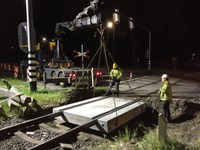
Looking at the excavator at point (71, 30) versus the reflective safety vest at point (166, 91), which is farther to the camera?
the excavator at point (71, 30)

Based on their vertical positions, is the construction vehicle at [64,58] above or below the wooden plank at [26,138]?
above

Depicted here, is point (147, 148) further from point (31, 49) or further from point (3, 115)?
point (31, 49)

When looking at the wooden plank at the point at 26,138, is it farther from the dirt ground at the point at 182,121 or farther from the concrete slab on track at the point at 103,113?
the concrete slab on track at the point at 103,113

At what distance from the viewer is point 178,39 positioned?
1607 inches

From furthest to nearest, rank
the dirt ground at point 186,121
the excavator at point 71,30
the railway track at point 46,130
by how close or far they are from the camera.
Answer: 1. the excavator at point 71,30
2. the dirt ground at point 186,121
3. the railway track at point 46,130

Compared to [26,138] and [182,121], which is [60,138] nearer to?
[26,138]

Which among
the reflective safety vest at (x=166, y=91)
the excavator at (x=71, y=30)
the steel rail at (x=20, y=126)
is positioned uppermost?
the excavator at (x=71, y=30)

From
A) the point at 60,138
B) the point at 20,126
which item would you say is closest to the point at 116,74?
the point at 20,126

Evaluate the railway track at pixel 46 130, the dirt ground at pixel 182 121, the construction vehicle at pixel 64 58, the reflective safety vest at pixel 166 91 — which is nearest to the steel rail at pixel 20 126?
the railway track at pixel 46 130

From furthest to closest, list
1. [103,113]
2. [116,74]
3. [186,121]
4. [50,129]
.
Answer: [116,74], [186,121], [103,113], [50,129]

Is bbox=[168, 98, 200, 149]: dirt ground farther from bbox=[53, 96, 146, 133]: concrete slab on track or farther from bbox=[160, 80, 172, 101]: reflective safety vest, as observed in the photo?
bbox=[53, 96, 146, 133]: concrete slab on track

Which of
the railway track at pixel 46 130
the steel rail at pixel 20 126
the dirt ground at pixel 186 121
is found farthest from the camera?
the dirt ground at pixel 186 121

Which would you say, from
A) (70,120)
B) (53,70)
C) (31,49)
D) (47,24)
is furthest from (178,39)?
(70,120)

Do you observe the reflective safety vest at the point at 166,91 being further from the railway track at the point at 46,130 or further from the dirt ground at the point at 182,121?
the railway track at the point at 46,130
